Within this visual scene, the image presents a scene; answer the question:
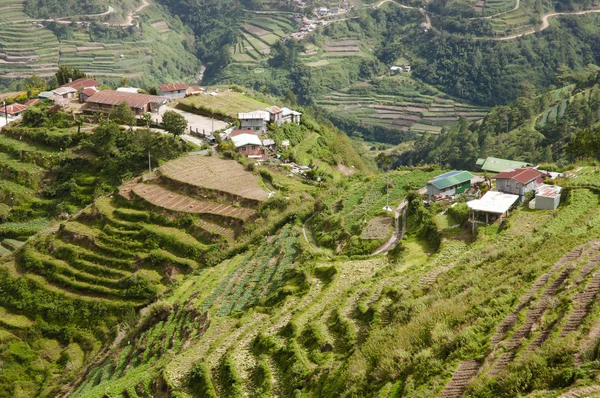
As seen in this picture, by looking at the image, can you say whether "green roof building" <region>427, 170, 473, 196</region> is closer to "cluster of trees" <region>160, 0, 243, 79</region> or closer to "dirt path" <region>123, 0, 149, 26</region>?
"cluster of trees" <region>160, 0, 243, 79</region>

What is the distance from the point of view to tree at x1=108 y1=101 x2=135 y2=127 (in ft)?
156

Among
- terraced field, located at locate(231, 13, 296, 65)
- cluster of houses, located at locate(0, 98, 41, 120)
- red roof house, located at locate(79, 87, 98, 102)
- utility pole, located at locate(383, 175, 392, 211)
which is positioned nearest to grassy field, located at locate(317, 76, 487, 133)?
terraced field, located at locate(231, 13, 296, 65)

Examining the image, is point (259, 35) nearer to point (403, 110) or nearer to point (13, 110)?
point (403, 110)

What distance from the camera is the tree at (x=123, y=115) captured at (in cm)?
4762

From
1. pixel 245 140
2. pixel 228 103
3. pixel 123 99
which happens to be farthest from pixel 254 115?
pixel 123 99

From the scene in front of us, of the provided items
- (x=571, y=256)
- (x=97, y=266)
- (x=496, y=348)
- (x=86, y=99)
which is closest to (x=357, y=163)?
(x=86, y=99)

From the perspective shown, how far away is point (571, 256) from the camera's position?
57.4 ft

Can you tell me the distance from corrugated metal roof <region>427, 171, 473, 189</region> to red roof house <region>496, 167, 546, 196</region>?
2026mm

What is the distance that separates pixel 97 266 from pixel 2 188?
41.7 feet

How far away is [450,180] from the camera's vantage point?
99.2 feet

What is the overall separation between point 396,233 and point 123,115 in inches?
1024

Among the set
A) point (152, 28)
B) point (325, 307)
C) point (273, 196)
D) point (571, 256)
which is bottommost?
point (152, 28)

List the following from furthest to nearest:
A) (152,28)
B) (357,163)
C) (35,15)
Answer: (152,28) < (35,15) < (357,163)

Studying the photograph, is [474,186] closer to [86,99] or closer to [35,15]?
[86,99]
